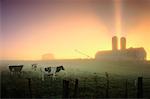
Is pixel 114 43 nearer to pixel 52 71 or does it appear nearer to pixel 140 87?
pixel 52 71

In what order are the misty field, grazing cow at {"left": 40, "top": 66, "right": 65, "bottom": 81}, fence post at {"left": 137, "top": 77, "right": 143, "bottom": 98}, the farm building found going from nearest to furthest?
fence post at {"left": 137, "top": 77, "right": 143, "bottom": 98}
the misty field
the farm building
grazing cow at {"left": 40, "top": 66, "right": 65, "bottom": 81}

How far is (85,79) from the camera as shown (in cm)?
1788

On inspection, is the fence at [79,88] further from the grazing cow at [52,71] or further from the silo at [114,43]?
the silo at [114,43]

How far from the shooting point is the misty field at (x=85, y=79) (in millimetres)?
16562

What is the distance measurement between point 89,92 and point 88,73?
253 cm

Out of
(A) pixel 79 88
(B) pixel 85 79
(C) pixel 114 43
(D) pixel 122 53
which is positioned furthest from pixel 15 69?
(D) pixel 122 53

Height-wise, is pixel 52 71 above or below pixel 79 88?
above

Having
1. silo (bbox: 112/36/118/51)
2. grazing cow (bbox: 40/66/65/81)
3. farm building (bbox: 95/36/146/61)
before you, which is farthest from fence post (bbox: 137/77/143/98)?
grazing cow (bbox: 40/66/65/81)

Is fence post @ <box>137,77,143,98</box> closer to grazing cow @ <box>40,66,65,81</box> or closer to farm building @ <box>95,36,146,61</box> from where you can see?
farm building @ <box>95,36,146,61</box>

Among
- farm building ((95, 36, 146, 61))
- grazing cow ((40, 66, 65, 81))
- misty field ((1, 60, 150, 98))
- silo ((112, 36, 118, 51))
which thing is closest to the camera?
misty field ((1, 60, 150, 98))

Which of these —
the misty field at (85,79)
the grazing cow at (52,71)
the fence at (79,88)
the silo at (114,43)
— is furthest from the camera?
the grazing cow at (52,71)

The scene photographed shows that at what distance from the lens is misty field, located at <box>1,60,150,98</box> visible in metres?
16.6

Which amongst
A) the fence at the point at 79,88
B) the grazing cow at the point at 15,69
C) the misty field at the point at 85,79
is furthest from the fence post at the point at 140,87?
the grazing cow at the point at 15,69

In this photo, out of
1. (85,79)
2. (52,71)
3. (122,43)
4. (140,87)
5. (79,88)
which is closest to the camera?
(140,87)
